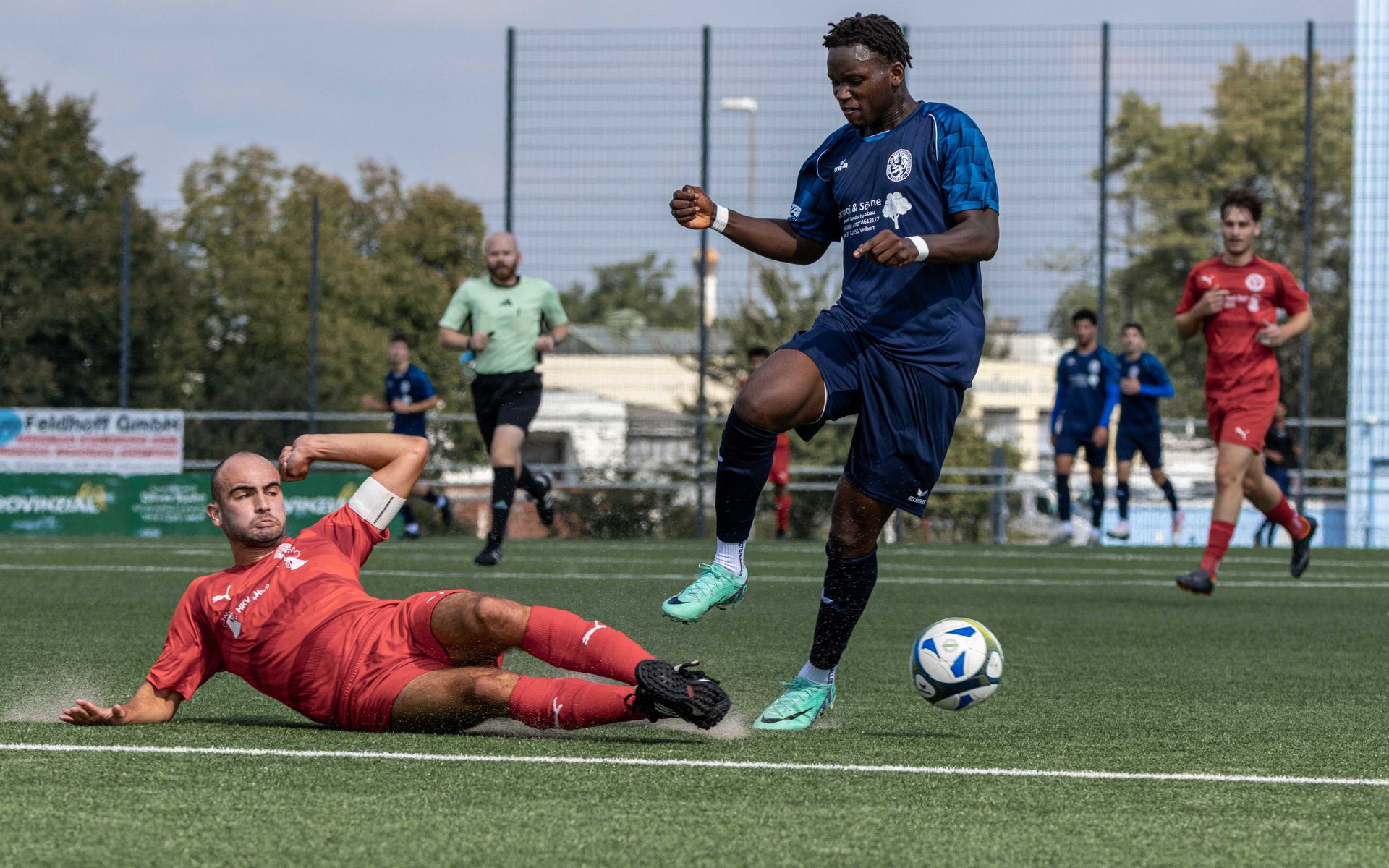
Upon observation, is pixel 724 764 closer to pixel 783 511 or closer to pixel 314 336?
pixel 783 511

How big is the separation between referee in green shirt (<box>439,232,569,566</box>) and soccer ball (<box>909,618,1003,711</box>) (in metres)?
6.91

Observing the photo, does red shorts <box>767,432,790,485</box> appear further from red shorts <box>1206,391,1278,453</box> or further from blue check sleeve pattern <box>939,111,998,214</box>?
blue check sleeve pattern <box>939,111,998,214</box>

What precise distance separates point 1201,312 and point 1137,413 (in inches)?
330

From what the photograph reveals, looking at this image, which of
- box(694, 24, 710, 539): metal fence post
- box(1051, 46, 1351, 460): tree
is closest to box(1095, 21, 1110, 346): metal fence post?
box(1051, 46, 1351, 460): tree

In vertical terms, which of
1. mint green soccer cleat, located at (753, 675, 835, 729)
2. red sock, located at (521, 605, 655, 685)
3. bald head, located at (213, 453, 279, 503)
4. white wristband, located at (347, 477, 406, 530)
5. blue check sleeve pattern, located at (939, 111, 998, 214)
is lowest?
mint green soccer cleat, located at (753, 675, 835, 729)

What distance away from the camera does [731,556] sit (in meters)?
4.92

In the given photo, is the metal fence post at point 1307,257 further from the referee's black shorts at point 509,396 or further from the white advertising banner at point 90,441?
the white advertising banner at point 90,441

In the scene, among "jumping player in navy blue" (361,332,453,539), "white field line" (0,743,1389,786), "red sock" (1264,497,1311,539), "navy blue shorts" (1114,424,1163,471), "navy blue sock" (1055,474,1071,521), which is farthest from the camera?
"navy blue shorts" (1114,424,1163,471)

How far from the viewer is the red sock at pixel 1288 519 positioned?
9.80 metres

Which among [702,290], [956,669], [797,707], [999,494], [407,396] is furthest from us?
[999,494]

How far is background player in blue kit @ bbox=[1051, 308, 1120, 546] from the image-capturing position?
53.8 ft

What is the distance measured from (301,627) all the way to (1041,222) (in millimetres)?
15232

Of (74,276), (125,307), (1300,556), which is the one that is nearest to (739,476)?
(1300,556)

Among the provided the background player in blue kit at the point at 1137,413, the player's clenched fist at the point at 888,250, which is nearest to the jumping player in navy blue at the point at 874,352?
the player's clenched fist at the point at 888,250
